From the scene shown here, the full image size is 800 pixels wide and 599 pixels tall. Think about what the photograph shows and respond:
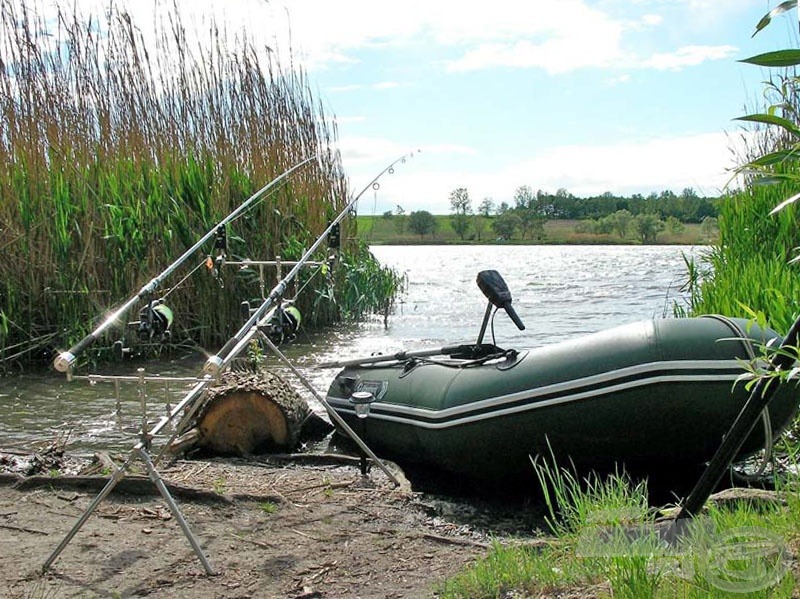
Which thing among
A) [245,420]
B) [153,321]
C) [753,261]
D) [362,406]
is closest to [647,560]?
[153,321]

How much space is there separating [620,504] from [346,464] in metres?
2.23

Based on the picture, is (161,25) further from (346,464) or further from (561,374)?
(561,374)

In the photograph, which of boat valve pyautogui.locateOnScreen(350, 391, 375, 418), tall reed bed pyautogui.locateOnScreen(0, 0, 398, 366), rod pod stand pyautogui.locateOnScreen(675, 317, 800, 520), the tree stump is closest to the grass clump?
rod pod stand pyautogui.locateOnScreen(675, 317, 800, 520)

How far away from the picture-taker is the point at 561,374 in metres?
4.32

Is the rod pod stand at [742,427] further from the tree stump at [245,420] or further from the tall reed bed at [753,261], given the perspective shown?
the tree stump at [245,420]

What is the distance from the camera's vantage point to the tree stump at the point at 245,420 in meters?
5.39

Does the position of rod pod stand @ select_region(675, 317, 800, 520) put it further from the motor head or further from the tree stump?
the tree stump

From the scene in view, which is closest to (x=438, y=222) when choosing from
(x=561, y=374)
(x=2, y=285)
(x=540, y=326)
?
(x=540, y=326)

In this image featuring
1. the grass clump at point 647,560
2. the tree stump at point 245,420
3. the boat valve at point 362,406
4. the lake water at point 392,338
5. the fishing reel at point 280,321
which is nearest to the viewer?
the grass clump at point 647,560

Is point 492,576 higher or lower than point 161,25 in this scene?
lower

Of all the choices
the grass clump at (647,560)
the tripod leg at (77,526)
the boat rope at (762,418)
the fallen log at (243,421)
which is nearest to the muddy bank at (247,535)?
the tripod leg at (77,526)

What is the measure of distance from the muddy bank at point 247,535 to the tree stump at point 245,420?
625 millimetres

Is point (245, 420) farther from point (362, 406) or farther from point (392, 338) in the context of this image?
point (392, 338)

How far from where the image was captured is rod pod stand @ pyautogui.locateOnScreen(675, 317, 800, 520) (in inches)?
95.5
